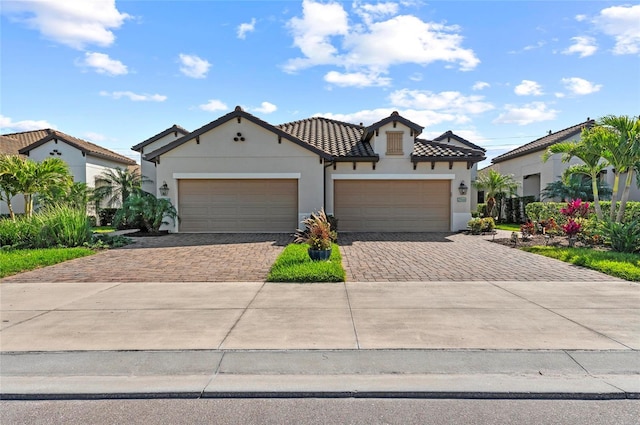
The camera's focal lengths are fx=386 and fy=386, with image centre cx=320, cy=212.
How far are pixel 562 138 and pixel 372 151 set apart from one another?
12.7 meters

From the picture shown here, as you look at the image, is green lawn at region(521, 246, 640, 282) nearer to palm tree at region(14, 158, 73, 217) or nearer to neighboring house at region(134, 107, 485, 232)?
neighboring house at region(134, 107, 485, 232)

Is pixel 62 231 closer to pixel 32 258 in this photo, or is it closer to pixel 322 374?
pixel 32 258

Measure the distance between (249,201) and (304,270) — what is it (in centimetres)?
906

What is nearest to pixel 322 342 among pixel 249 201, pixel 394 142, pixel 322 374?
pixel 322 374

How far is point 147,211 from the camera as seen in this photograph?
15.4 m

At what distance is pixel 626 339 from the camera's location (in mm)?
4754

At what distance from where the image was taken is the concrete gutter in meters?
3.57

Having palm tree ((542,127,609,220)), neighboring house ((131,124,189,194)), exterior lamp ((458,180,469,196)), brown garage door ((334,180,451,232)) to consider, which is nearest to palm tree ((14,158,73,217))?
neighboring house ((131,124,189,194))

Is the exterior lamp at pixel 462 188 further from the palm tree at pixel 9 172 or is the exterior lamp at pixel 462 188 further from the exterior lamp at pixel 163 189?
the palm tree at pixel 9 172

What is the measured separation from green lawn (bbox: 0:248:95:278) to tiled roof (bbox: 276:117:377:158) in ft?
31.7

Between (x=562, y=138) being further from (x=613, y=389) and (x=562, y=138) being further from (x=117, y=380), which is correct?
(x=117, y=380)

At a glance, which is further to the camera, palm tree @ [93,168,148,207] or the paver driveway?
palm tree @ [93,168,148,207]

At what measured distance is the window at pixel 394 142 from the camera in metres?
17.1

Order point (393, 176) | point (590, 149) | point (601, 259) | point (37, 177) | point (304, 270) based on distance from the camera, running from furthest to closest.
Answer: point (393, 176), point (37, 177), point (590, 149), point (601, 259), point (304, 270)
